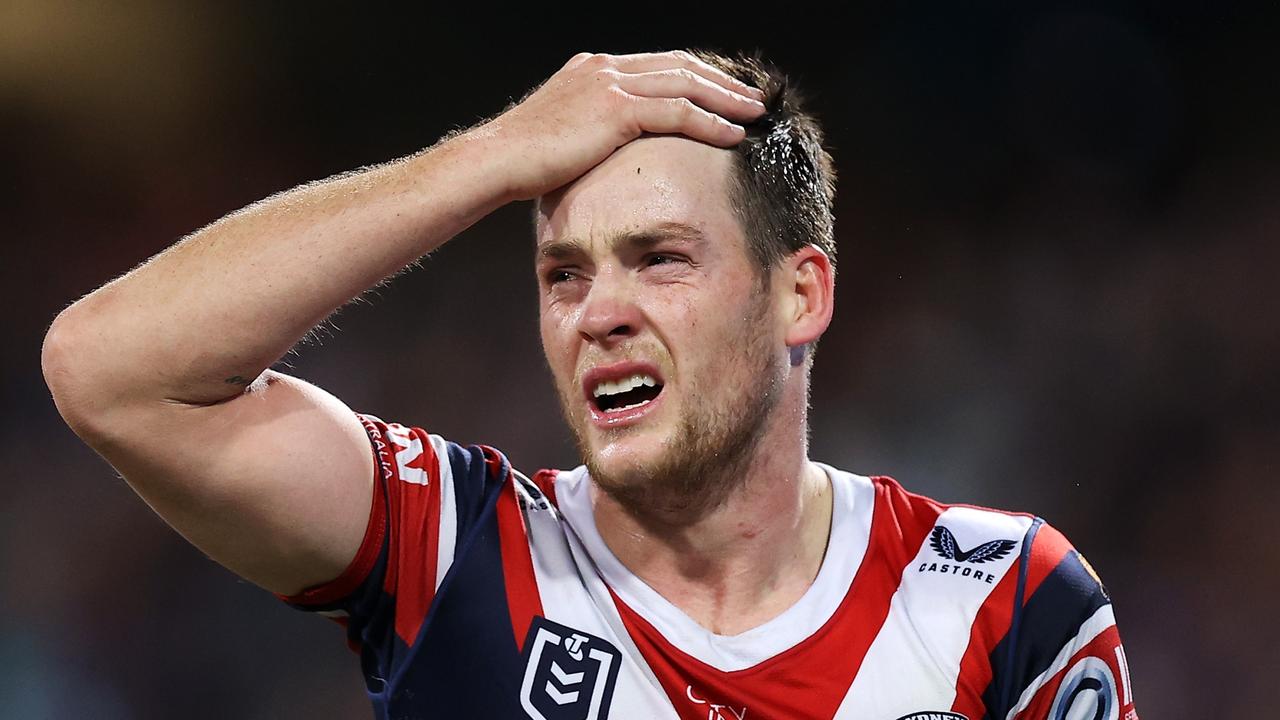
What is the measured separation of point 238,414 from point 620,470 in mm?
657

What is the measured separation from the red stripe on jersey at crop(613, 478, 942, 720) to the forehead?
0.74 m

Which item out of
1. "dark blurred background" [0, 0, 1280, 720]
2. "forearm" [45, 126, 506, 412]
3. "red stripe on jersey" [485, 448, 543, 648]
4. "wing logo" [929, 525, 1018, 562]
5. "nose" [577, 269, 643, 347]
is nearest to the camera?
"forearm" [45, 126, 506, 412]

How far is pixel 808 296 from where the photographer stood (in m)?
2.38

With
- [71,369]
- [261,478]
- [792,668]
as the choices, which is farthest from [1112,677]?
[71,369]

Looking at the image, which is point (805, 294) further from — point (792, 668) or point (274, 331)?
point (274, 331)

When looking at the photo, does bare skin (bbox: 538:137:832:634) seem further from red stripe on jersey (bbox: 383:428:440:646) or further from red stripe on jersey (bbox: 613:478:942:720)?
red stripe on jersey (bbox: 383:428:440:646)

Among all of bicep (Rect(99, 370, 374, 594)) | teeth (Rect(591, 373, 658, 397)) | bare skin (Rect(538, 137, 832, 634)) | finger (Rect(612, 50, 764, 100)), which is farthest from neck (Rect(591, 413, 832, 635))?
finger (Rect(612, 50, 764, 100))

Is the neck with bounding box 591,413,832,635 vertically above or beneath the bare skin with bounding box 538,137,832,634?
beneath

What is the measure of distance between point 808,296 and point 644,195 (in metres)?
0.46

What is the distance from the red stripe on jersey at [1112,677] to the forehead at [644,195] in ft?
3.37

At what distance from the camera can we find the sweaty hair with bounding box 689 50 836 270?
225 centimetres

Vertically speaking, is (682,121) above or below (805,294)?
above

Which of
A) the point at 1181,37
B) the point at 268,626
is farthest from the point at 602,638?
Answer: the point at 1181,37

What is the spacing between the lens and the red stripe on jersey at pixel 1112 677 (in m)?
2.11
